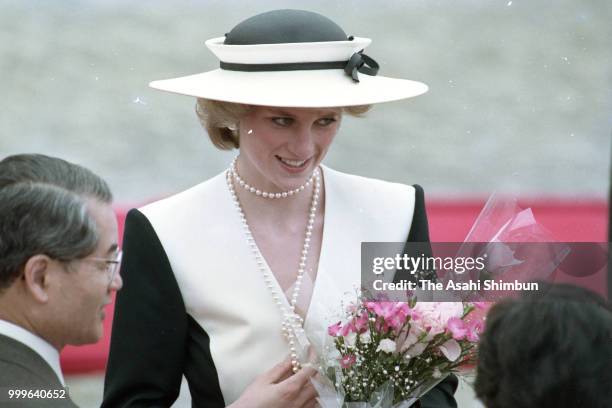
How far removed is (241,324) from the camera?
2260 mm

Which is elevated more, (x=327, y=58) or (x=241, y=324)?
(x=327, y=58)

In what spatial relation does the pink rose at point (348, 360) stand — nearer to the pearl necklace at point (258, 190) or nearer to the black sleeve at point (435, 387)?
the black sleeve at point (435, 387)

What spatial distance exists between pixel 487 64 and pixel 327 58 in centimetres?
304

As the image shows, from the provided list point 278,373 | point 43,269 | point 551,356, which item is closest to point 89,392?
point 278,373

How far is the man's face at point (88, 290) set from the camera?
1.81 metres

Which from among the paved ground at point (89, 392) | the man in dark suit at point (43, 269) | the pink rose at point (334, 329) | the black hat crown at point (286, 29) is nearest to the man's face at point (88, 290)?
the man in dark suit at point (43, 269)

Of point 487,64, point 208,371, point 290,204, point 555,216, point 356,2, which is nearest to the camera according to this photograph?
point 208,371

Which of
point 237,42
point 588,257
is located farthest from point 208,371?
point 588,257

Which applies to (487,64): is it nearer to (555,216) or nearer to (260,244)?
(555,216)

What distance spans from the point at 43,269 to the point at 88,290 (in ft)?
0.33

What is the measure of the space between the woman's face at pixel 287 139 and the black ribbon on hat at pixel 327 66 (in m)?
0.09

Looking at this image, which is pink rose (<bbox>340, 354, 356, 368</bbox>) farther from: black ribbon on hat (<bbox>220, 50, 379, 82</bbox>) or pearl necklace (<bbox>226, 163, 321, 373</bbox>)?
black ribbon on hat (<bbox>220, 50, 379, 82</bbox>)

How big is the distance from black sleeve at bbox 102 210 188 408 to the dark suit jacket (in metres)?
0.45

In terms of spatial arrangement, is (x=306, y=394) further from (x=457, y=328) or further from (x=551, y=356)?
(x=551, y=356)
